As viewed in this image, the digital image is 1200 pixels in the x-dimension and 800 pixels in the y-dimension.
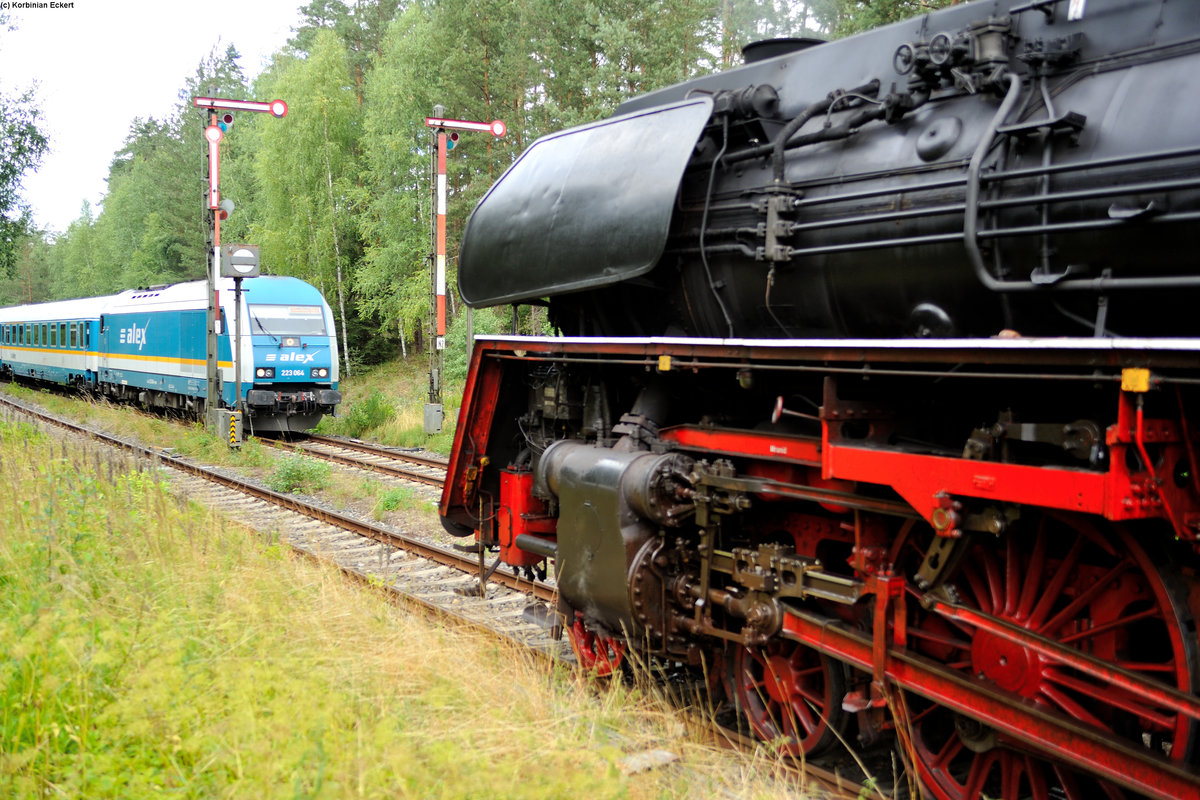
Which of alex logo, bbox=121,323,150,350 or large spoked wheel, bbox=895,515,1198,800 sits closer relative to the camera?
large spoked wheel, bbox=895,515,1198,800

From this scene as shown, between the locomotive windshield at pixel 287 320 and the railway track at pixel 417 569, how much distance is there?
5.50 m

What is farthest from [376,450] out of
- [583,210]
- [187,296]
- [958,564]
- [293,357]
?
[958,564]

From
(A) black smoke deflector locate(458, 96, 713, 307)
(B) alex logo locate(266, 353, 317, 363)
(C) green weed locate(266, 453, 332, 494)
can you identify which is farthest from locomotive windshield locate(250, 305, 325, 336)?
(A) black smoke deflector locate(458, 96, 713, 307)

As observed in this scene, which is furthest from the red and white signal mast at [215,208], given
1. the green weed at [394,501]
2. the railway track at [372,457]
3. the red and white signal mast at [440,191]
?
the green weed at [394,501]

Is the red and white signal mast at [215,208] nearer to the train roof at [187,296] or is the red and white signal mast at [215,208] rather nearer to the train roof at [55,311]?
the train roof at [187,296]

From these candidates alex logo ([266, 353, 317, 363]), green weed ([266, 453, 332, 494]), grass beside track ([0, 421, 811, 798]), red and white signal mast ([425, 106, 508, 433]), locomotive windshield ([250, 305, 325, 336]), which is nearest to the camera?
grass beside track ([0, 421, 811, 798])

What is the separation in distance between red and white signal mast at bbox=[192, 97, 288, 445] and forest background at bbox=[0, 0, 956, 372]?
0.58m

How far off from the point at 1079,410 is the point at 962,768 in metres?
1.84

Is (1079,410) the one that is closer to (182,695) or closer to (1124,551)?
(1124,551)

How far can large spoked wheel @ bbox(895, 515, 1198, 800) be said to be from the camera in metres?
3.02

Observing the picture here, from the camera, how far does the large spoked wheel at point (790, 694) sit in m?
4.19

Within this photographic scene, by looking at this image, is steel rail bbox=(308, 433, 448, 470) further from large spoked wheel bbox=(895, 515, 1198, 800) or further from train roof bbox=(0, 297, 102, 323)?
train roof bbox=(0, 297, 102, 323)

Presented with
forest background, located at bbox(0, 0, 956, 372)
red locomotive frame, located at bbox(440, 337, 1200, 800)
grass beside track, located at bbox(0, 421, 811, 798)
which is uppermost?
forest background, located at bbox(0, 0, 956, 372)

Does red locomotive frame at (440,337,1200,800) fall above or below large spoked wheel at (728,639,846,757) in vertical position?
above
